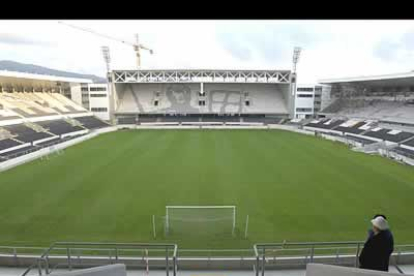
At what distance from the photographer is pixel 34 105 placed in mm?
32750

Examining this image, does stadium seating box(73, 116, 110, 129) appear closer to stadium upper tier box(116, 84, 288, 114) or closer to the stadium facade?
the stadium facade

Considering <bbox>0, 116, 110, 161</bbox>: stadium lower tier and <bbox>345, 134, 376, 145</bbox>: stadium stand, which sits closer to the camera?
<bbox>0, 116, 110, 161</bbox>: stadium lower tier

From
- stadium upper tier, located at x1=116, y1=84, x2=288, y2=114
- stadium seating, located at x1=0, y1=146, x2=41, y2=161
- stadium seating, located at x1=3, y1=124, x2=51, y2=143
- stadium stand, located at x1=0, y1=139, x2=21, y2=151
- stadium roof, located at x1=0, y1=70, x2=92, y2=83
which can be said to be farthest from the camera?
stadium upper tier, located at x1=116, y1=84, x2=288, y2=114

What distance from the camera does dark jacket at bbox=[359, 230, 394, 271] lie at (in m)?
3.20

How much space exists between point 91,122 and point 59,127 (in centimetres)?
678

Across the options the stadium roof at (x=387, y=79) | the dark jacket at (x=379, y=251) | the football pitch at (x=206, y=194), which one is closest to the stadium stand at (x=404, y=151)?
the football pitch at (x=206, y=194)

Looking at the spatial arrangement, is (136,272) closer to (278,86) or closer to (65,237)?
(65,237)

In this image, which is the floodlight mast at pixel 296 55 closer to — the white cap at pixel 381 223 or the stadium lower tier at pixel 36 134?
the stadium lower tier at pixel 36 134

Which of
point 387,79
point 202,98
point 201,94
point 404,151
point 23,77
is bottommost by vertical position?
point 404,151

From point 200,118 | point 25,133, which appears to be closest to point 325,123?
point 200,118

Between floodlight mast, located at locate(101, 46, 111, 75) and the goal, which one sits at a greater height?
floodlight mast, located at locate(101, 46, 111, 75)

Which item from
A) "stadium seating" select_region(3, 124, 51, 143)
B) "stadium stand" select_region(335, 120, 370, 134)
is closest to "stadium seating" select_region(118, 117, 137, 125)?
"stadium seating" select_region(3, 124, 51, 143)

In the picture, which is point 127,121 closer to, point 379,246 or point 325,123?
point 325,123

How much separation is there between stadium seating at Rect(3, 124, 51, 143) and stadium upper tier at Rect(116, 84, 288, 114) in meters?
17.0
